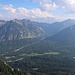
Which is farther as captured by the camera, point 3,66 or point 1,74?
point 3,66
